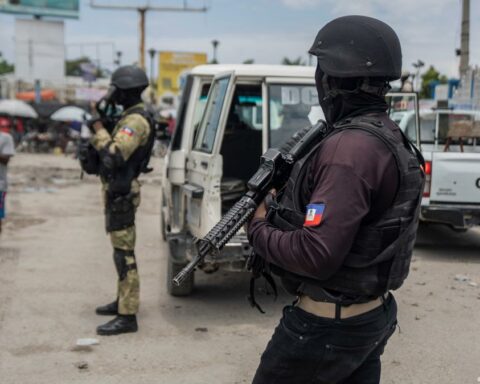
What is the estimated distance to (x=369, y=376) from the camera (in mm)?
2207

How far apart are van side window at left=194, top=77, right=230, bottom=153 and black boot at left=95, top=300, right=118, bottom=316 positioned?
1531mm

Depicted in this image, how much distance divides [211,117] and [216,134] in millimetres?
386

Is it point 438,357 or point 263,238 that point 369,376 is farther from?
point 438,357

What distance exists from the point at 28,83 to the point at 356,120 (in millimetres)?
44849

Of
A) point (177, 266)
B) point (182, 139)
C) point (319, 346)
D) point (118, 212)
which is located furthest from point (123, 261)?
point (319, 346)

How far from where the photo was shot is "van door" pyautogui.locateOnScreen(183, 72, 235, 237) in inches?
195

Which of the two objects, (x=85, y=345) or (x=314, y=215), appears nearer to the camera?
(x=314, y=215)

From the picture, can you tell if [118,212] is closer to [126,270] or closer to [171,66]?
[126,270]

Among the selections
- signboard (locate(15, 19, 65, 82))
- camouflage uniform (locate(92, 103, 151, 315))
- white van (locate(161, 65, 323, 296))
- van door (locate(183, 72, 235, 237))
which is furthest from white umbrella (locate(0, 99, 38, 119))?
camouflage uniform (locate(92, 103, 151, 315))

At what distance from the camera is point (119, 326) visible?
15.5 ft

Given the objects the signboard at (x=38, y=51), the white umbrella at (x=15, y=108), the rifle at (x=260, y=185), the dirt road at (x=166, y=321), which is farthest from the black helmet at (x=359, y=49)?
the signboard at (x=38, y=51)

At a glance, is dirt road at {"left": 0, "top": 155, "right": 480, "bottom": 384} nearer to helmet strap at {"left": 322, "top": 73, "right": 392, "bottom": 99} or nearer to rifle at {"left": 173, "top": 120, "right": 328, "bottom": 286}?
rifle at {"left": 173, "top": 120, "right": 328, "bottom": 286}

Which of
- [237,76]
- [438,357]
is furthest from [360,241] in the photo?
[237,76]

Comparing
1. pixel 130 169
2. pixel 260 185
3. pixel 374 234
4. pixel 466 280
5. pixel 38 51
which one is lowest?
pixel 466 280
